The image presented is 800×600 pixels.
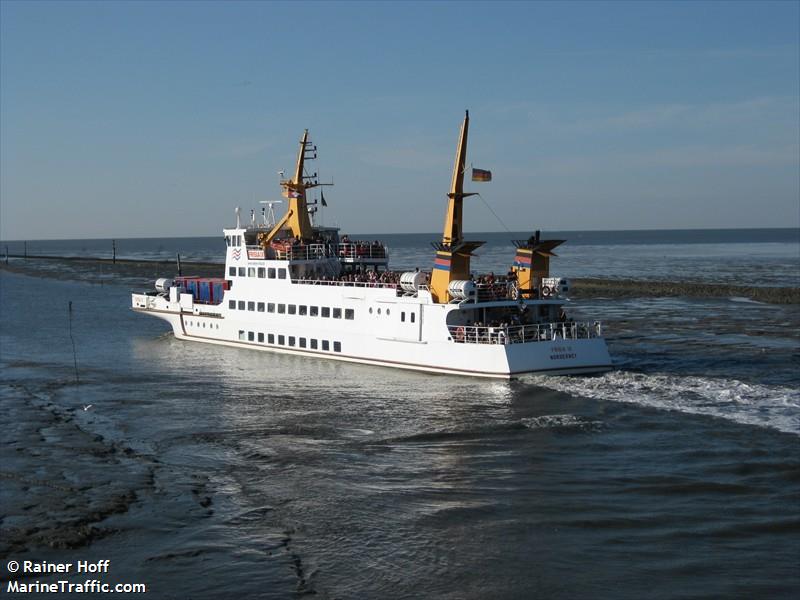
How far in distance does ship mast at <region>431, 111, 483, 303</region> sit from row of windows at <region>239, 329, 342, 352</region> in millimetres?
7619

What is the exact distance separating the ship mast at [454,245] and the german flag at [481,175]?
24.4 inches

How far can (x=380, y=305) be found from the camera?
1626 inches

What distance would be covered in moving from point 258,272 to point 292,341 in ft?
15.9

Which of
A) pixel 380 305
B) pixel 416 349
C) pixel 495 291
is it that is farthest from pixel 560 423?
pixel 380 305

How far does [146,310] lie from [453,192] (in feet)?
83.5

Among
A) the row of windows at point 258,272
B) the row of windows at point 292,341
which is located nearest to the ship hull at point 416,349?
the row of windows at point 292,341

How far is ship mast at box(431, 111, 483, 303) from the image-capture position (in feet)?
126

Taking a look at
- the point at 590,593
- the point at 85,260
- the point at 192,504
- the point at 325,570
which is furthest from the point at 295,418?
the point at 85,260

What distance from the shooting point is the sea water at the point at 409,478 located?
704 inches

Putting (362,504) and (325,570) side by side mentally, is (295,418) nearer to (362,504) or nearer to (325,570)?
(362,504)

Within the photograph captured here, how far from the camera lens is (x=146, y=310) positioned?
5591cm

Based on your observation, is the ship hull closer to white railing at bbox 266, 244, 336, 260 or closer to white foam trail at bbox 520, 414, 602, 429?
white railing at bbox 266, 244, 336, 260

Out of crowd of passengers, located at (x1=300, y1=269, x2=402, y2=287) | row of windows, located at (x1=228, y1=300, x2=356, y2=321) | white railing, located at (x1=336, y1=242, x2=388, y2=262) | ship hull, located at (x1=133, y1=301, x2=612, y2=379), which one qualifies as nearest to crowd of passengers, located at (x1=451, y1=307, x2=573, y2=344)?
ship hull, located at (x1=133, y1=301, x2=612, y2=379)

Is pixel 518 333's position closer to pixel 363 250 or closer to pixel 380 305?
pixel 380 305
